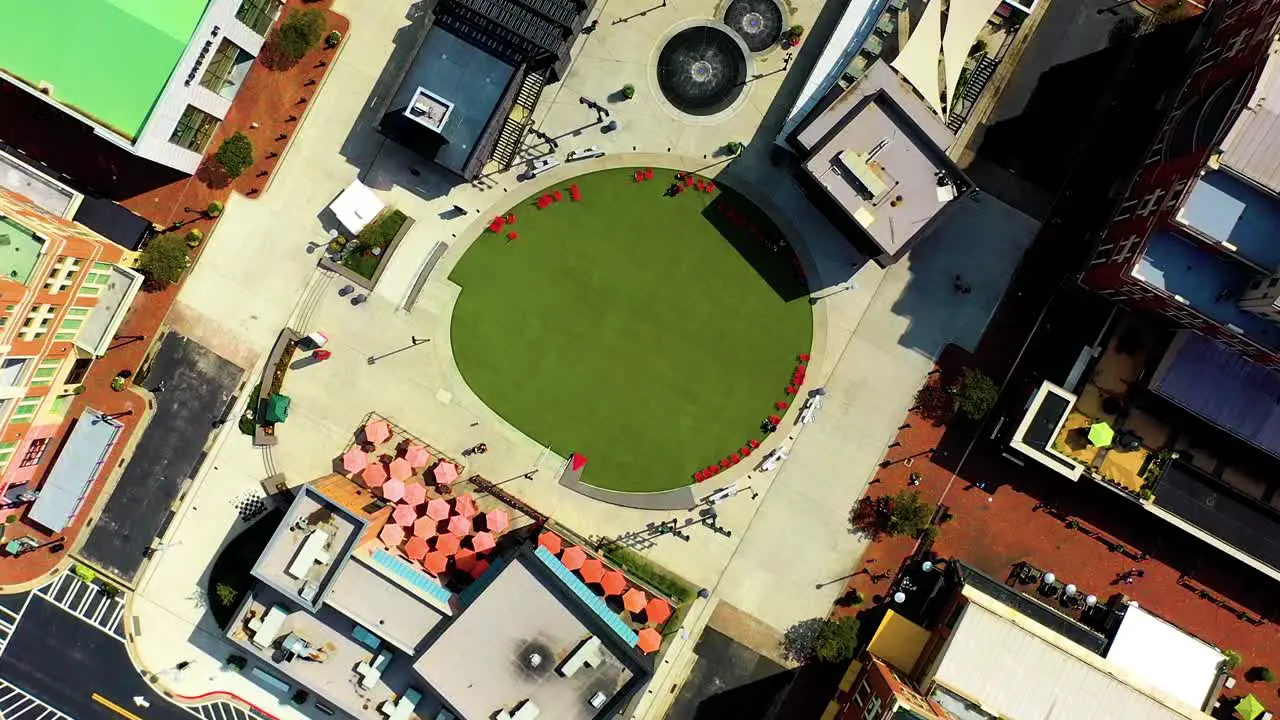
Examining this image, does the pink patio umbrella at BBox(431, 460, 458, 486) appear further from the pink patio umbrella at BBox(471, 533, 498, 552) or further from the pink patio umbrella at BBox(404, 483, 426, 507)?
the pink patio umbrella at BBox(471, 533, 498, 552)

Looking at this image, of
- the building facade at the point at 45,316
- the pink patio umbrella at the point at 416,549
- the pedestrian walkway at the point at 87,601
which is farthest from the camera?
the pedestrian walkway at the point at 87,601

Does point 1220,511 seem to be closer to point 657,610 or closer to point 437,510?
point 657,610

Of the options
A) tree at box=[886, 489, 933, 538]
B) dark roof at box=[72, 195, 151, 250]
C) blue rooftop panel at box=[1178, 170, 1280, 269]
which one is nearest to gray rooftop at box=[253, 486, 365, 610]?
dark roof at box=[72, 195, 151, 250]

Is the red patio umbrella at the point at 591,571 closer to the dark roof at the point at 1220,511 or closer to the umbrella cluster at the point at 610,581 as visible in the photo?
the umbrella cluster at the point at 610,581

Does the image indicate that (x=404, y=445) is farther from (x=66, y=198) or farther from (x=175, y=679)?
(x=66, y=198)

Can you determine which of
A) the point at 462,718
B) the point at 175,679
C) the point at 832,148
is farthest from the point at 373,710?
the point at 832,148

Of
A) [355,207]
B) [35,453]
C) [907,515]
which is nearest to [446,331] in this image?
[355,207]

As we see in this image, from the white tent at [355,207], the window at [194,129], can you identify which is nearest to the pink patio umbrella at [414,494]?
the white tent at [355,207]
